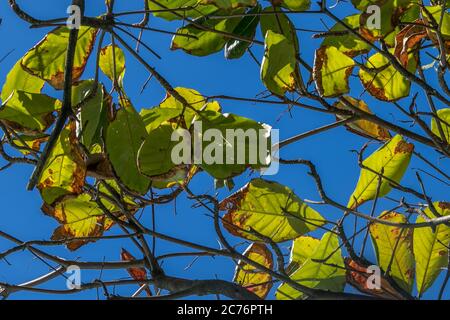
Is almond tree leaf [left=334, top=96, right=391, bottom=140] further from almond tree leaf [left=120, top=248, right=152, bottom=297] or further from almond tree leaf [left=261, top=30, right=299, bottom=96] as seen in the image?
almond tree leaf [left=120, top=248, right=152, bottom=297]

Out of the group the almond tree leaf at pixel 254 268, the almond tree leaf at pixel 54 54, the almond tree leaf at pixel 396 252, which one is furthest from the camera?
the almond tree leaf at pixel 254 268

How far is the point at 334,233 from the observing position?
3.65 feet

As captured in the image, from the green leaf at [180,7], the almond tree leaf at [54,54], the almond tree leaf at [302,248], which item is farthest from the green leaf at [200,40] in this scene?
the almond tree leaf at [302,248]

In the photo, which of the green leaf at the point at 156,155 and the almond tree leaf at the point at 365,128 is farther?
the almond tree leaf at the point at 365,128

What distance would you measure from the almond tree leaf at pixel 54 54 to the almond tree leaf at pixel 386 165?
0.43 metres

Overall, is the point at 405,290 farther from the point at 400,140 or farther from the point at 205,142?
the point at 205,142

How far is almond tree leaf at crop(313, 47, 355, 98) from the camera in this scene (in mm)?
1059

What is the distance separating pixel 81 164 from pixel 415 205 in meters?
0.51

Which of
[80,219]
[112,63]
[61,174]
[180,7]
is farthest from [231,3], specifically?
[80,219]

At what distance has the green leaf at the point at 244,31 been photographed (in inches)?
43.4

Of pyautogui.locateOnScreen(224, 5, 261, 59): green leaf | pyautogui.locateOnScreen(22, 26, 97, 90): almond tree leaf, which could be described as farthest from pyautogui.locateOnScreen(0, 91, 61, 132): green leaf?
pyautogui.locateOnScreen(224, 5, 261, 59): green leaf

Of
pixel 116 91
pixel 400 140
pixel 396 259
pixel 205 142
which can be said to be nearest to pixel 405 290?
pixel 396 259

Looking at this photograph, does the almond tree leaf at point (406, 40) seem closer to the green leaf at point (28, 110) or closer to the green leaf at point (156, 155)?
the green leaf at point (156, 155)

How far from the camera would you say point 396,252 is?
117 cm
